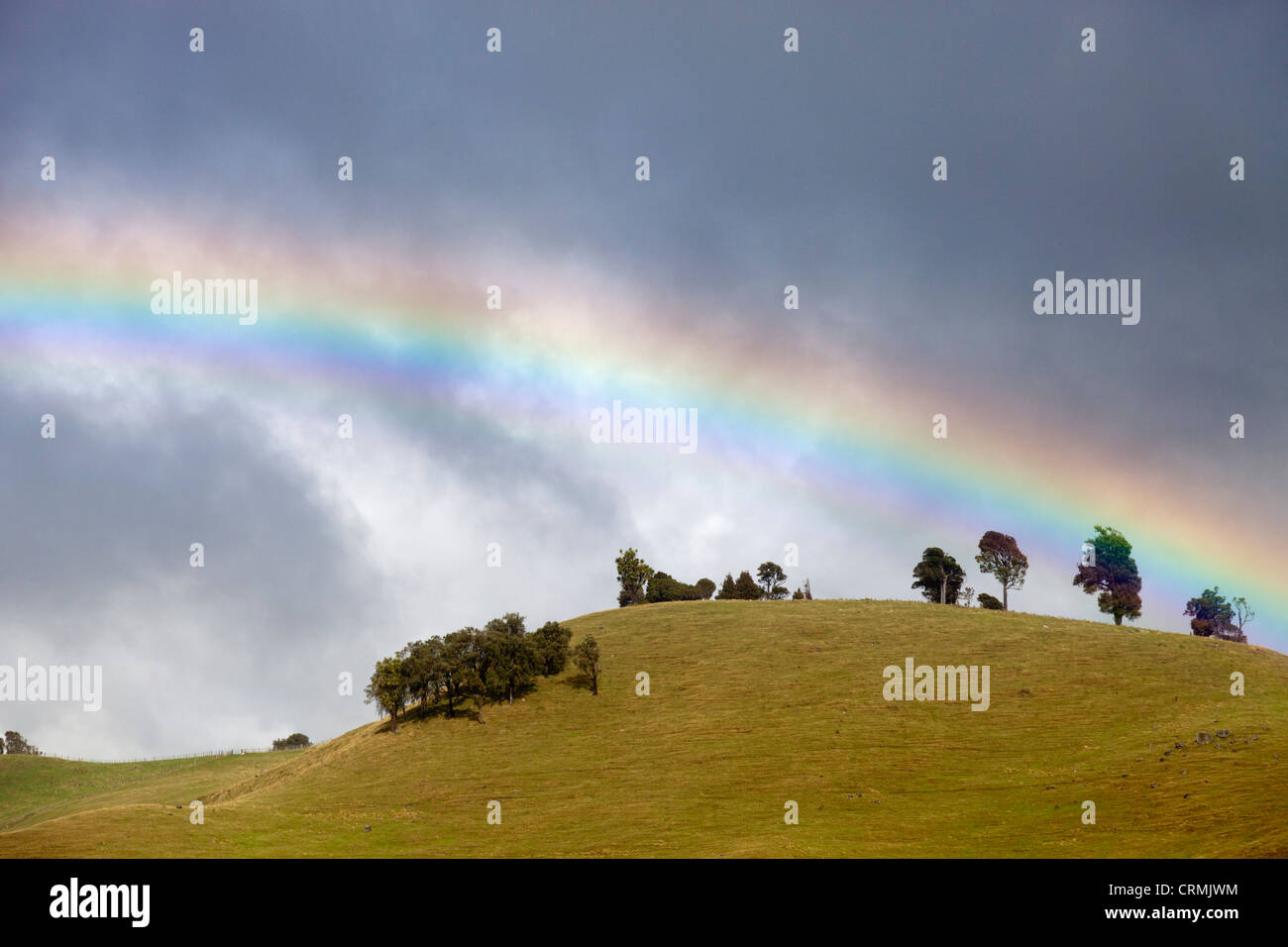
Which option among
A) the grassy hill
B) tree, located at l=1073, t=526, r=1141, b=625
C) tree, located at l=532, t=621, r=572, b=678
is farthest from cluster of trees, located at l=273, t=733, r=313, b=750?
tree, located at l=1073, t=526, r=1141, b=625

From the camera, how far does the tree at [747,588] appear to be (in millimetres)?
165750

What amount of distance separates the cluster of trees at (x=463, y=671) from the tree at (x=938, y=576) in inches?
2914

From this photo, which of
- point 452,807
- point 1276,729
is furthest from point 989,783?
point 452,807

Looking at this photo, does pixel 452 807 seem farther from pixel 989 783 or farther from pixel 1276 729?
pixel 1276 729

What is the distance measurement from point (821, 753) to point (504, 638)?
36917 millimetres

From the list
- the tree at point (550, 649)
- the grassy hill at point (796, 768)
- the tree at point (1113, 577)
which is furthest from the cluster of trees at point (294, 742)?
the tree at point (1113, 577)

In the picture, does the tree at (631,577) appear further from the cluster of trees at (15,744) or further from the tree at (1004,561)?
the cluster of trees at (15,744)

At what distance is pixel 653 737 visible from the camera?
87688mm

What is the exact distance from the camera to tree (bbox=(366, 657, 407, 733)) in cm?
9644

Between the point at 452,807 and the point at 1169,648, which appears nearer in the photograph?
the point at 452,807

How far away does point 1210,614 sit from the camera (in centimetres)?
14700

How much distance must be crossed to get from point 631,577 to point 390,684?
6955 cm

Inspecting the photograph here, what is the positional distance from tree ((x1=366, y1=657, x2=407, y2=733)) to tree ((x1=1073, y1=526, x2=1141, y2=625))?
10995 centimetres

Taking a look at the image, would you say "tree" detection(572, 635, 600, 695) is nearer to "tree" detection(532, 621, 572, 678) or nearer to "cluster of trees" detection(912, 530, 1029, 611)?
"tree" detection(532, 621, 572, 678)
